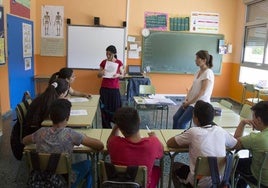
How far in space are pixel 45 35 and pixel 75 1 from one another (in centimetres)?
111

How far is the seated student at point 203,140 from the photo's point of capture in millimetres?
1836

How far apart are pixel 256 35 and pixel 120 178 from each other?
5918 millimetres

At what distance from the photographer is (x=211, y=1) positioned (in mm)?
6699

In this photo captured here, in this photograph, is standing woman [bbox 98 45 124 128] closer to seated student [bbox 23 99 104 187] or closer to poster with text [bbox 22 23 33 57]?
seated student [bbox 23 99 104 187]

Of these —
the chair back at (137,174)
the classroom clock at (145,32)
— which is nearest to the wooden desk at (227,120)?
the chair back at (137,174)

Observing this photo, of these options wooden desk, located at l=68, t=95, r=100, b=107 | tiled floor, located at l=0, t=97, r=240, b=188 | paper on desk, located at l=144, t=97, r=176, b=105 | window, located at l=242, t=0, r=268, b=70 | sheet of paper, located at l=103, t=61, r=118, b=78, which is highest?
window, located at l=242, t=0, r=268, b=70

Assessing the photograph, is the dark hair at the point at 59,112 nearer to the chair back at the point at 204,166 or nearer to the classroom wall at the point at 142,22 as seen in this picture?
the chair back at the point at 204,166

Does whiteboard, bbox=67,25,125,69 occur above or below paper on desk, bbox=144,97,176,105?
above

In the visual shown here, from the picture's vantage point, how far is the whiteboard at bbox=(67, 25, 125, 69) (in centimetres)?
637

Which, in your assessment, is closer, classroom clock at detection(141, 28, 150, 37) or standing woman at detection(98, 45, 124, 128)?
standing woman at detection(98, 45, 124, 128)

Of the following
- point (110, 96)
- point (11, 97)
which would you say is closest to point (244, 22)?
point (110, 96)

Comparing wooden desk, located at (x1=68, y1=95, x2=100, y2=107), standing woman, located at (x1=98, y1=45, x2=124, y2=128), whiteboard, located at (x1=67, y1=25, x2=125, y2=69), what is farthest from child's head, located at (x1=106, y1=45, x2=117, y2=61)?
whiteboard, located at (x1=67, y1=25, x2=125, y2=69)

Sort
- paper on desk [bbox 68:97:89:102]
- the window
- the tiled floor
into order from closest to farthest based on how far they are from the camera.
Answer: the tiled floor < paper on desk [bbox 68:97:89:102] < the window

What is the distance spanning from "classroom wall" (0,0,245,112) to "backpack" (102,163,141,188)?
16.9 ft
